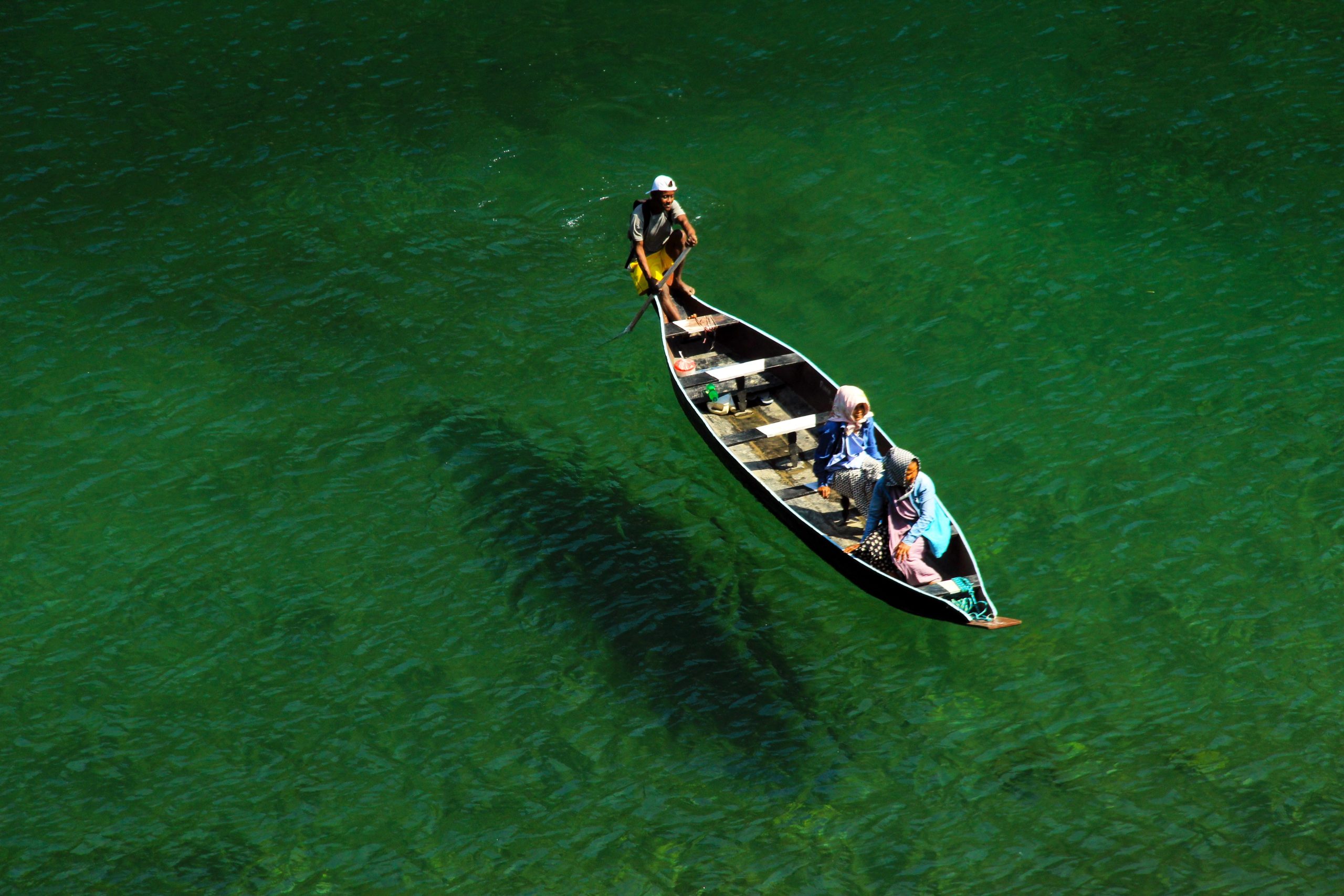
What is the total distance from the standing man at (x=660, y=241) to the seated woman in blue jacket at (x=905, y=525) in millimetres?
7114

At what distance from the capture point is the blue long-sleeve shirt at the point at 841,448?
63.2 ft

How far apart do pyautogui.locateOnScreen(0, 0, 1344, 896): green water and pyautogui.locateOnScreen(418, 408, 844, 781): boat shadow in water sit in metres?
0.07

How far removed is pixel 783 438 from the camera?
21.6 metres

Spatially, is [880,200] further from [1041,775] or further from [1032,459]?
[1041,775]

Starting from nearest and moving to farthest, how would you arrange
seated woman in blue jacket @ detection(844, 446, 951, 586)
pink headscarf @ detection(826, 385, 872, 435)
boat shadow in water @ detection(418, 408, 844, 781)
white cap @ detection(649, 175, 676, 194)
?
1. seated woman in blue jacket @ detection(844, 446, 951, 586)
2. boat shadow in water @ detection(418, 408, 844, 781)
3. pink headscarf @ detection(826, 385, 872, 435)
4. white cap @ detection(649, 175, 676, 194)

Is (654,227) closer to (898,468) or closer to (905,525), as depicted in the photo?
(898,468)

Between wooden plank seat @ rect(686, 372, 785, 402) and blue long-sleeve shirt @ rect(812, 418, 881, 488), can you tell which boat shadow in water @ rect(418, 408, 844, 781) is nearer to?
wooden plank seat @ rect(686, 372, 785, 402)

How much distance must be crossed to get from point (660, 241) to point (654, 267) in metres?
0.53

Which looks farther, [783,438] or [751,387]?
[751,387]

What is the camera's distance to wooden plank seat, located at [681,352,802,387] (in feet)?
72.2

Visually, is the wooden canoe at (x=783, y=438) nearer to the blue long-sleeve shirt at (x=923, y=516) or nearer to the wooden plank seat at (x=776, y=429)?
the wooden plank seat at (x=776, y=429)

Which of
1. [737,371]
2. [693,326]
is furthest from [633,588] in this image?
[693,326]

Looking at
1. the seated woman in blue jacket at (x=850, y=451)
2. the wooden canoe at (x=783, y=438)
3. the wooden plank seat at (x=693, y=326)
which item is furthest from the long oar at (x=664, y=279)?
the seated woman in blue jacket at (x=850, y=451)

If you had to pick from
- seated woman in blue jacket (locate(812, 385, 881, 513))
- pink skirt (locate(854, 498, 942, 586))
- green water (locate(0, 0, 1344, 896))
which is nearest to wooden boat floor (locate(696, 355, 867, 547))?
seated woman in blue jacket (locate(812, 385, 881, 513))
